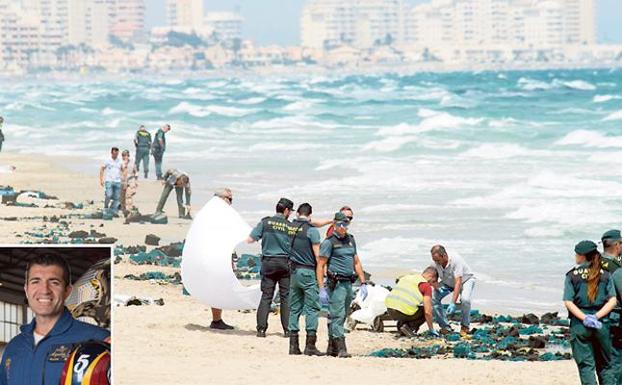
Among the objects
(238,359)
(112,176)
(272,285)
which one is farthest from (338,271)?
(112,176)

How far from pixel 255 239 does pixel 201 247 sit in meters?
1.23

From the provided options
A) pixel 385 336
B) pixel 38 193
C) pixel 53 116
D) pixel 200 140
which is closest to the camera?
pixel 385 336

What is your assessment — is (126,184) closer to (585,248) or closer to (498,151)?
(585,248)

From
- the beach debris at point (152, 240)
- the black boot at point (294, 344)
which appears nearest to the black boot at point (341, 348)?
the black boot at point (294, 344)

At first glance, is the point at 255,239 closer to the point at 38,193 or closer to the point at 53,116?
the point at 38,193

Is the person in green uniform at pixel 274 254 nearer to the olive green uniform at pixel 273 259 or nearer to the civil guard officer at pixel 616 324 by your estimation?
the olive green uniform at pixel 273 259

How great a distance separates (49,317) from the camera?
6535mm

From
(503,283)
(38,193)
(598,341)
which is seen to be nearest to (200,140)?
(38,193)

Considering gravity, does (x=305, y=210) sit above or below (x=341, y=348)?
above

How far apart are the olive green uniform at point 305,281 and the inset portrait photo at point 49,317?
6.82m

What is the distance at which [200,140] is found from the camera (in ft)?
205

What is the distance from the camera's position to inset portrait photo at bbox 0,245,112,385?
6.50 m

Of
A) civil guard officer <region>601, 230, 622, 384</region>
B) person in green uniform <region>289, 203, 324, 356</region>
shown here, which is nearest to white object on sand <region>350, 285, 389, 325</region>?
person in green uniform <region>289, 203, 324, 356</region>

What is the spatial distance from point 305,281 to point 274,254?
35.1 inches
